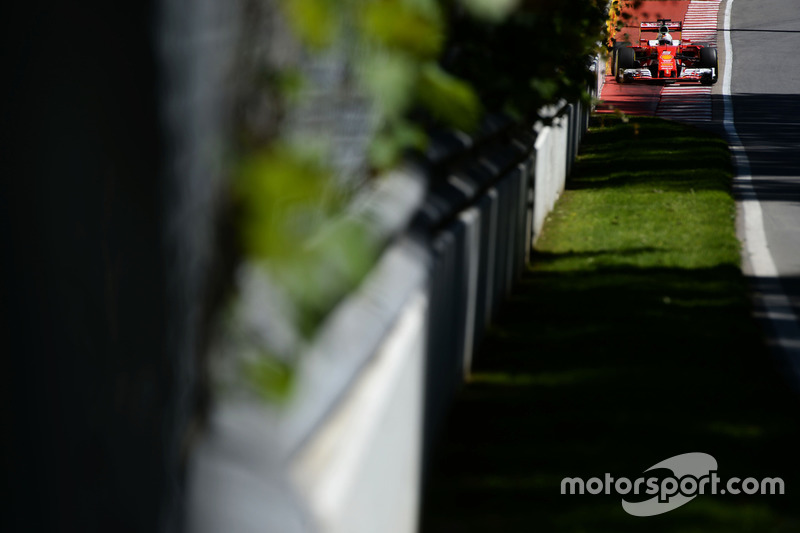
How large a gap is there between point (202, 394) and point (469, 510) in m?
2.41

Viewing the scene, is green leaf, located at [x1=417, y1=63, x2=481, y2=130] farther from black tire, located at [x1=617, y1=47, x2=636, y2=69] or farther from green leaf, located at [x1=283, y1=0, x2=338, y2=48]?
black tire, located at [x1=617, y1=47, x2=636, y2=69]

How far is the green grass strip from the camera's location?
4.42m

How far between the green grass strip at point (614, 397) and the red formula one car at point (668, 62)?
22991 millimetres

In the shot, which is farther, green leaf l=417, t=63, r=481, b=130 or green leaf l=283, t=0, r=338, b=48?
green leaf l=417, t=63, r=481, b=130

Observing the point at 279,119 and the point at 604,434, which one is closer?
the point at 279,119

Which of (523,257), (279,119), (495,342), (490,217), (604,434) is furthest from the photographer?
(523,257)

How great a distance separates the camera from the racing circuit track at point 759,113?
29.6ft

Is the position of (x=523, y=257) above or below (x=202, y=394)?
below

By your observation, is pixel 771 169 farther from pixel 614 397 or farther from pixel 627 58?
pixel 627 58

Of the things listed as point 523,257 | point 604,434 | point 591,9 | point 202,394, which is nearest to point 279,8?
point 202,394

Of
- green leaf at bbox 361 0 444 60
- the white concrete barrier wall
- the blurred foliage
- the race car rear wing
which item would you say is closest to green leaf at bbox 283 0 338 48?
the blurred foliage

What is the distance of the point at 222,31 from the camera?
2.00 meters

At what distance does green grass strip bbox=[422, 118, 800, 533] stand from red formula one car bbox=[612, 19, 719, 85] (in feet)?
75.4

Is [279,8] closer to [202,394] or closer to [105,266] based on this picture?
[105,266]
